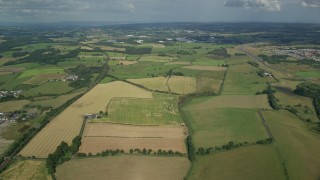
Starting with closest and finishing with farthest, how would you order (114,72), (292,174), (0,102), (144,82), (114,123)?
(292,174)
(114,123)
(0,102)
(144,82)
(114,72)

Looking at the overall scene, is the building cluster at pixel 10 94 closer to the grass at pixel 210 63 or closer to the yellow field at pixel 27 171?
the yellow field at pixel 27 171

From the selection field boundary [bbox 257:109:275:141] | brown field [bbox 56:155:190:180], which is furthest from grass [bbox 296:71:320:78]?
brown field [bbox 56:155:190:180]

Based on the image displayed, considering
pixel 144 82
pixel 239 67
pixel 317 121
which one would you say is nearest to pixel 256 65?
pixel 239 67

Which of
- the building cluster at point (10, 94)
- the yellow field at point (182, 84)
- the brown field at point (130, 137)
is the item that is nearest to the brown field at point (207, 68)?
the yellow field at point (182, 84)

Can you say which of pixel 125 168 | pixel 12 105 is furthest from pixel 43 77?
pixel 125 168

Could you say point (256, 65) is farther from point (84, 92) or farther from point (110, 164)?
point (110, 164)

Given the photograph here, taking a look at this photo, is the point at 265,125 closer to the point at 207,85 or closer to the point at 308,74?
the point at 207,85
